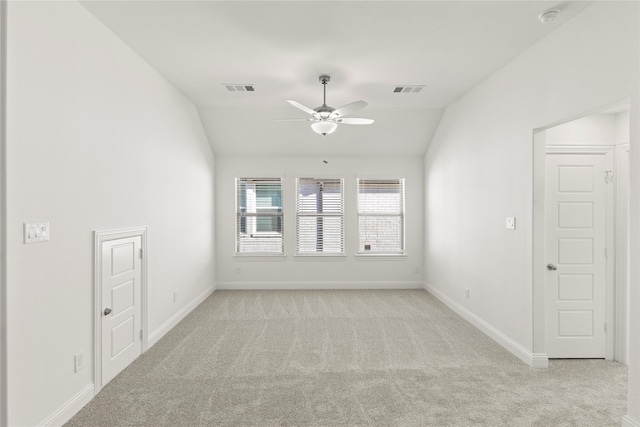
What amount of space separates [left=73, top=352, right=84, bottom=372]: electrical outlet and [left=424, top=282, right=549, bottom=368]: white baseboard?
389cm

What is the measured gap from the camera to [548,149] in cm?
359

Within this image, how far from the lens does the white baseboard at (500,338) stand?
3.34 meters

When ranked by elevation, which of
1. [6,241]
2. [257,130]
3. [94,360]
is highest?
[257,130]

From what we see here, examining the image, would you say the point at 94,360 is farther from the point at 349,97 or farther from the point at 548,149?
the point at 548,149

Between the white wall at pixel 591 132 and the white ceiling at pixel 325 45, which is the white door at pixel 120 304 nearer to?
the white ceiling at pixel 325 45

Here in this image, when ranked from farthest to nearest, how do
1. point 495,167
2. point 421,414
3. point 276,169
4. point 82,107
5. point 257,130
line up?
1. point 276,169
2. point 257,130
3. point 495,167
4. point 82,107
5. point 421,414

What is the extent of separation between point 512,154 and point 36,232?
4.14m

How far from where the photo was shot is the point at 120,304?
3275mm

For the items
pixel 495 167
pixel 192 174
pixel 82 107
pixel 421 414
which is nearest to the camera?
pixel 421 414

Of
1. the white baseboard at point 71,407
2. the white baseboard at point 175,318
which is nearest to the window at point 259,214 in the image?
the white baseboard at point 175,318

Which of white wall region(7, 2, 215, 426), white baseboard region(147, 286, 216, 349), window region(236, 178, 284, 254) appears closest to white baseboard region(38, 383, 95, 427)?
white wall region(7, 2, 215, 426)

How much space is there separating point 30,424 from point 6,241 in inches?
45.8

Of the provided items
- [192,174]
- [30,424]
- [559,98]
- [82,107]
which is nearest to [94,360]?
[30,424]

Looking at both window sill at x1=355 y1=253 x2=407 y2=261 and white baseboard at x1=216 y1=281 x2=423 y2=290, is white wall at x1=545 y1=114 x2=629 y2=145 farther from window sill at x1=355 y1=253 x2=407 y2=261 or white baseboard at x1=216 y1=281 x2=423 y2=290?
white baseboard at x1=216 y1=281 x2=423 y2=290
